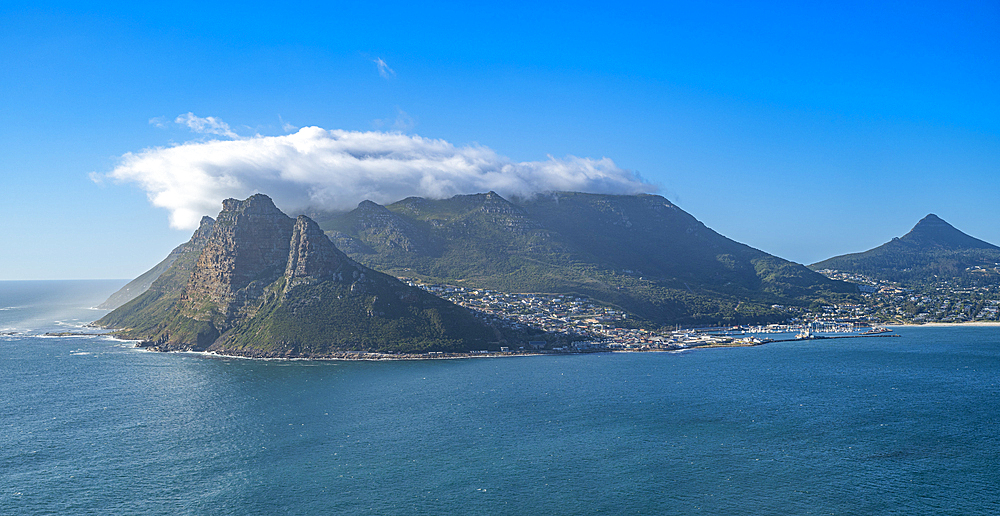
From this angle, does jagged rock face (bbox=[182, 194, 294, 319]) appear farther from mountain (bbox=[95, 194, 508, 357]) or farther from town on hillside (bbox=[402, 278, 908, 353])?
town on hillside (bbox=[402, 278, 908, 353])

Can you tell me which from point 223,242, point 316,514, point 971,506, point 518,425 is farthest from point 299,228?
point 971,506

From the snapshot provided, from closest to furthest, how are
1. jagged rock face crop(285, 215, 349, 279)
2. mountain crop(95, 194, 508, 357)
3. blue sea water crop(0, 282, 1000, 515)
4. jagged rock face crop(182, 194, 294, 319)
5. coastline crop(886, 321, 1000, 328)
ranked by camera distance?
blue sea water crop(0, 282, 1000, 515)
mountain crop(95, 194, 508, 357)
jagged rock face crop(285, 215, 349, 279)
jagged rock face crop(182, 194, 294, 319)
coastline crop(886, 321, 1000, 328)

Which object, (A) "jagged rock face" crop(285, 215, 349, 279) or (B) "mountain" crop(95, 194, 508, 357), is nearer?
(B) "mountain" crop(95, 194, 508, 357)

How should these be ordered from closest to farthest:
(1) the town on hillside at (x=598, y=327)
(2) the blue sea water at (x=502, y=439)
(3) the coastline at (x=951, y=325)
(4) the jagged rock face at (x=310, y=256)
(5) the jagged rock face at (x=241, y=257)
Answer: (2) the blue sea water at (x=502, y=439) < (1) the town on hillside at (x=598, y=327) < (4) the jagged rock face at (x=310, y=256) < (5) the jagged rock face at (x=241, y=257) < (3) the coastline at (x=951, y=325)

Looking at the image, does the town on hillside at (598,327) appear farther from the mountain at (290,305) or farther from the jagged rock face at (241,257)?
the jagged rock face at (241,257)

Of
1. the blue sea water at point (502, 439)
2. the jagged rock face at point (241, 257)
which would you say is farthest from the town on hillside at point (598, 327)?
the jagged rock face at point (241, 257)

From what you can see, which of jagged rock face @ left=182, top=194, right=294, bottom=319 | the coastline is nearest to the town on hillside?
Result: the coastline

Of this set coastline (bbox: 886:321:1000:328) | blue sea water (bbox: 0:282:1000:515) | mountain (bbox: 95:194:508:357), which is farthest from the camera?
coastline (bbox: 886:321:1000:328)
